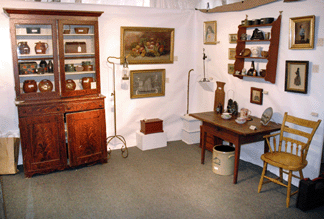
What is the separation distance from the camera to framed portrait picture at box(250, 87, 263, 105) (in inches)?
184

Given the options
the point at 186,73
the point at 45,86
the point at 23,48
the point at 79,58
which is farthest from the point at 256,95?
the point at 23,48

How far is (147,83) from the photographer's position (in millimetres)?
5746

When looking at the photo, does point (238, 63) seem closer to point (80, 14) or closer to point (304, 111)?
point (304, 111)

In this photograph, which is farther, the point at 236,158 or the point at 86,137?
the point at 86,137

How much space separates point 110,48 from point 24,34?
1.47 metres

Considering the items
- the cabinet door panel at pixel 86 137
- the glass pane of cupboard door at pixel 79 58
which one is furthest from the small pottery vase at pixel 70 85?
the cabinet door panel at pixel 86 137

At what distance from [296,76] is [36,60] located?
385 centimetres

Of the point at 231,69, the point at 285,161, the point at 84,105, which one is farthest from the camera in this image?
the point at 231,69

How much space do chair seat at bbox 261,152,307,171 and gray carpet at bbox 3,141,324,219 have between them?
514mm

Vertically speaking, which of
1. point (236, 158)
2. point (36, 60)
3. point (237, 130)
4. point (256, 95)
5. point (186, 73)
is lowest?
point (236, 158)

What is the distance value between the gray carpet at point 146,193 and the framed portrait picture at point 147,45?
199 cm

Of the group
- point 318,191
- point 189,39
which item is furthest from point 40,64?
point 318,191

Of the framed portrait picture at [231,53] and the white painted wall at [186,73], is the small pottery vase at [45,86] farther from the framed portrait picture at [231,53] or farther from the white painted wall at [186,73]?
the framed portrait picture at [231,53]

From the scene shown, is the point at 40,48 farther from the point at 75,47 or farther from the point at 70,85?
the point at 70,85
